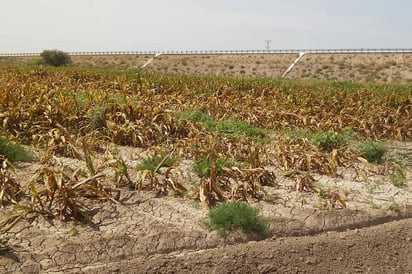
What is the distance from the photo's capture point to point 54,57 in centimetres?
5053

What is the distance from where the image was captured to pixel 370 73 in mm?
37688

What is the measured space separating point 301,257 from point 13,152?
406 centimetres

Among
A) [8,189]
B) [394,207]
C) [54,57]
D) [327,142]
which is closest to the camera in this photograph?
[8,189]

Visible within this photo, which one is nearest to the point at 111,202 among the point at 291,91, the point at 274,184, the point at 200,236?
the point at 200,236

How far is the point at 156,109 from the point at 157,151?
2.00 meters

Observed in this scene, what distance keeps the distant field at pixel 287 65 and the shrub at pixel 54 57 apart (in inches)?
107

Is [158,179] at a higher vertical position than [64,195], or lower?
lower

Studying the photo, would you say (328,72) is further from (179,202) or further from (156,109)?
(179,202)

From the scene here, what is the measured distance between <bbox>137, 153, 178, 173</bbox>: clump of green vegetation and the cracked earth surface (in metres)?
0.55

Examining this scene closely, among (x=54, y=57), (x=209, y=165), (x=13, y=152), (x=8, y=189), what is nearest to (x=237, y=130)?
(x=209, y=165)

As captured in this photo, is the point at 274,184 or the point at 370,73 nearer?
the point at 274,184

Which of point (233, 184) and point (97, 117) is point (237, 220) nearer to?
point (233, 184)

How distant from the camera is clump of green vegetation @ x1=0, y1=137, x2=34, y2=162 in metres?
5.16

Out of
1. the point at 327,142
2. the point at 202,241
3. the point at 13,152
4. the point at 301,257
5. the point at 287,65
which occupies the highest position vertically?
the point at 287,65
